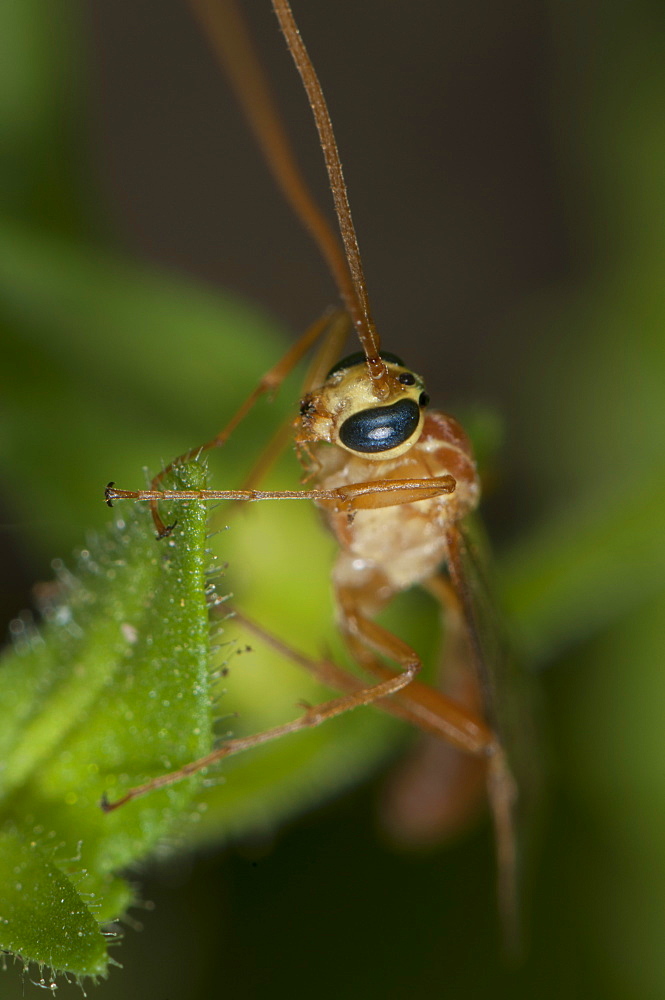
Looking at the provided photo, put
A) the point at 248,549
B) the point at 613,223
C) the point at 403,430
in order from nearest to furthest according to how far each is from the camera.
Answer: the point at 403,430 → the point at 248,549 → the point at 613,223

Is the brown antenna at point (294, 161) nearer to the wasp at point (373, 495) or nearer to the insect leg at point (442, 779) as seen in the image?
the wasp at point (373, 495)

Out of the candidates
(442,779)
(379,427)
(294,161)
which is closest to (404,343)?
(294,161)

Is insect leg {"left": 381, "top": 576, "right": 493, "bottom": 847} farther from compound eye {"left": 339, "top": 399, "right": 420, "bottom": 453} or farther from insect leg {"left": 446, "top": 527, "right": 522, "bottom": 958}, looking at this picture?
compound eye {"left": 339, "top": 399, "right": 420, "bottom": 453}

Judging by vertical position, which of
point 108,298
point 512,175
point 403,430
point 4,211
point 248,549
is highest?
point 512,175

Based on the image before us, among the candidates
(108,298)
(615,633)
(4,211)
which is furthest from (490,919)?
(4,211)

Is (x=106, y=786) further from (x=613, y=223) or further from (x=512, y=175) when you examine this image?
(x=512, y=175)

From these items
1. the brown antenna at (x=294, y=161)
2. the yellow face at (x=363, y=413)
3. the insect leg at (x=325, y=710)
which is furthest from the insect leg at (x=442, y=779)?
the brown antenna at (x=294, y=161)

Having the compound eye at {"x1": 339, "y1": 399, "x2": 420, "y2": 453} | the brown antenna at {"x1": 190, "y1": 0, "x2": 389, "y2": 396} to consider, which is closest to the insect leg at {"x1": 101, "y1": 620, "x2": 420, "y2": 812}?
the compound eye at {"x1": 339, "y1": 399, "x2": 420, "y2": 453}
